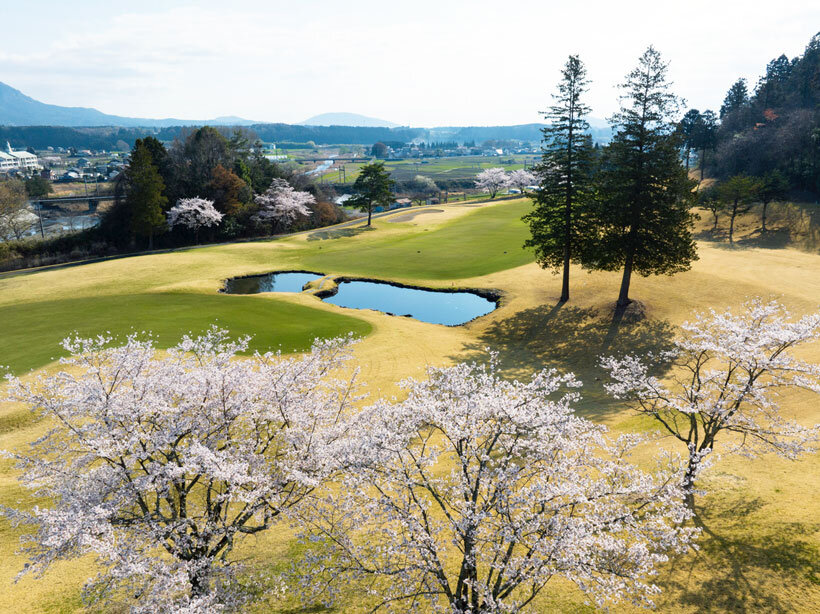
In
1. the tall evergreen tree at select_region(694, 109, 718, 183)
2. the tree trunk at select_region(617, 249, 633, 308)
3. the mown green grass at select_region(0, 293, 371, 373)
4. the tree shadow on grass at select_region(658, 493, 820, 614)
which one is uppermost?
the tall evergreen tree at select_region(694, 109, 718, 183)

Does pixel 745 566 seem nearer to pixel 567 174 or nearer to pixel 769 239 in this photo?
pixel 567 174

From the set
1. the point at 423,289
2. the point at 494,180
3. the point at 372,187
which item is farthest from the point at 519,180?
the point at 423,289

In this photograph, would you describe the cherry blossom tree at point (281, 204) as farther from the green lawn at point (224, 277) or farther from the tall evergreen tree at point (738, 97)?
the tall evergreen tree at point (738, 97)

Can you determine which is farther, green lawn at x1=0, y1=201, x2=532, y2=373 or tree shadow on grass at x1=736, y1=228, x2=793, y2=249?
tree shadow on grass at x1=736, y1=228, x2=793, y2=249

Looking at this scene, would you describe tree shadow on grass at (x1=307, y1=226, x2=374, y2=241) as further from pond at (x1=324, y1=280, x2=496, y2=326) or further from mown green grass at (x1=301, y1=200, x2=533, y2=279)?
pond at (x1=324, y1=280, x2=496, y2=326)

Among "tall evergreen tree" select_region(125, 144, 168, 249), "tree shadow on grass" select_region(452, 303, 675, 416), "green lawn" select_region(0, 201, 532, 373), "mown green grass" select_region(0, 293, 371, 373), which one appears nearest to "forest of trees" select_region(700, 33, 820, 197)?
"green lawn" select_region(0, 201, 532, 373)

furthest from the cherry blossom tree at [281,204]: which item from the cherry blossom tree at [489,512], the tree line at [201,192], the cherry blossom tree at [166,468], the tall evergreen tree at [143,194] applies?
the cherry blossom tree at [489,512]
